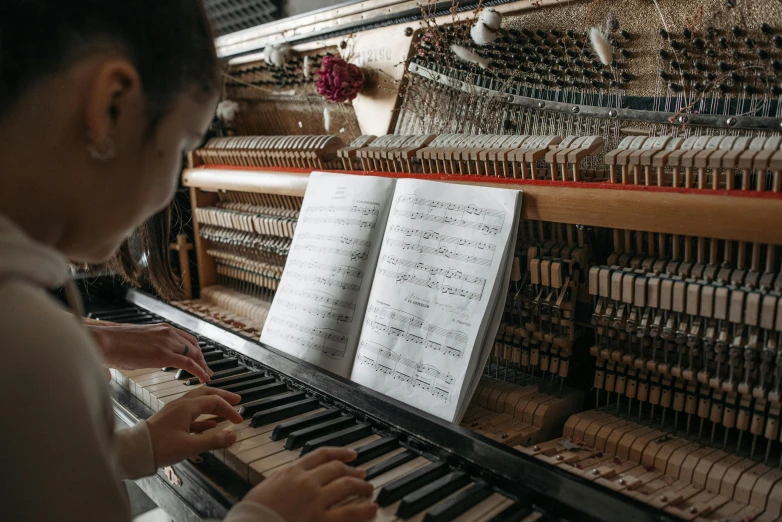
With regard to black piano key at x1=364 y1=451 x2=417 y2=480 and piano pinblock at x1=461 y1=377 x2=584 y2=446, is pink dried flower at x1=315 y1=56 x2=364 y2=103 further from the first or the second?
black piano key at x1=364 y1=451 x2=417 y2=480

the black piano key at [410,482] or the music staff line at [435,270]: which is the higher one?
the music staff line at [435,270]

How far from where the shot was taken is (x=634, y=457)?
1.63 metres

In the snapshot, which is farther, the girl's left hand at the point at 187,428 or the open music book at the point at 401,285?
the open music book at the point at 401,285

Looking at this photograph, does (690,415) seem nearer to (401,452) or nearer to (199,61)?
(401,452)

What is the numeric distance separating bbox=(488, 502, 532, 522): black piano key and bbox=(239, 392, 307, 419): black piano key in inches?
31.6

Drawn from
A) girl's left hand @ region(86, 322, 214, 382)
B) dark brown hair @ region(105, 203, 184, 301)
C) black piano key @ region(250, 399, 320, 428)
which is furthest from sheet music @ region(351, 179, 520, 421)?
dark brown hair @ region(105, 203, 184, 301)

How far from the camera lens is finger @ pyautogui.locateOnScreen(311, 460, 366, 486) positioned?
3.97 feet

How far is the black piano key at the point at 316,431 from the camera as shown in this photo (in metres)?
1.60

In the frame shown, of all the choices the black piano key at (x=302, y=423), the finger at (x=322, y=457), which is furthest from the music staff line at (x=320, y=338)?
the finger at (x=322, y=457)

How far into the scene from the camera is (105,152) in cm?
96

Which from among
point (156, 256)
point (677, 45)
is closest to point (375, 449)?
point (677, 45)

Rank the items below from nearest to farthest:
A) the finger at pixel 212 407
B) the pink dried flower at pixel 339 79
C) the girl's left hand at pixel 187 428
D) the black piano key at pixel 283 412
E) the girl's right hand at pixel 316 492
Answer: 1. the girl's right hand at pixel 316 492
2. the girl's left hand at pixel 187 428
3. the finger at pixel 212 407
4. the black piano key at pixel 283 412
5. the pink dried flower at pixel 339 79

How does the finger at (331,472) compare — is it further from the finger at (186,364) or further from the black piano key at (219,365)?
the black piano key at (219,365)

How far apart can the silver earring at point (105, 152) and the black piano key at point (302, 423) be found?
0.93 m
